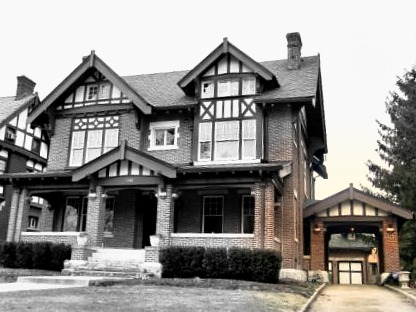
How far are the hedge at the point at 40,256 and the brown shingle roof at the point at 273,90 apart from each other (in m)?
7.73

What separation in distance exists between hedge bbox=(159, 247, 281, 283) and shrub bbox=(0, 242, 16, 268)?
6510mm

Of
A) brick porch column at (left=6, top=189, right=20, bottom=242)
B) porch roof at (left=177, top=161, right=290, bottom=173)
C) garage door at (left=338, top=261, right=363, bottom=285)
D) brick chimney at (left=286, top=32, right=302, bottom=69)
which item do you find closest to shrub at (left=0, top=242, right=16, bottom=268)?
brick porch column at (left=6, top=189, right=20, bottom=242)

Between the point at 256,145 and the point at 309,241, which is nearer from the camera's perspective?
the point at 256,145

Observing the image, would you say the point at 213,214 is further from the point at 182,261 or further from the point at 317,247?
the point at 317,247

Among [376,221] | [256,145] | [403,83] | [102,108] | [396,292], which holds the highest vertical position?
[403,83]

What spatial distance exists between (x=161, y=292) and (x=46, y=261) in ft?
29.5

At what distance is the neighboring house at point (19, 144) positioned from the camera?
33.2 m

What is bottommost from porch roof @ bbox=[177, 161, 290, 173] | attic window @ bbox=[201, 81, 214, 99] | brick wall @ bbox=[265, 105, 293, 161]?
porch roof @ bbox=[177, 161, 290, 173]

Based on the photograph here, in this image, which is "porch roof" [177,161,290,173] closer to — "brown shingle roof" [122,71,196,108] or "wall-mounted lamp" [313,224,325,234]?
"brown shingle roof" [122,71,196,108]

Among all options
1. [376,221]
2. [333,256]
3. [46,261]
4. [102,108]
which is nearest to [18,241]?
[46,261]

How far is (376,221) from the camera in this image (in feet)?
77.3

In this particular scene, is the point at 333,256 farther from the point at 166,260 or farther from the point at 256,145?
the point at 166,260

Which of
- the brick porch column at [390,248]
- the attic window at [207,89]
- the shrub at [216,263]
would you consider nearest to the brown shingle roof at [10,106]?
the attic window at [207,89]

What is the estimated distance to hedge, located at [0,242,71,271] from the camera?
1986 cm
